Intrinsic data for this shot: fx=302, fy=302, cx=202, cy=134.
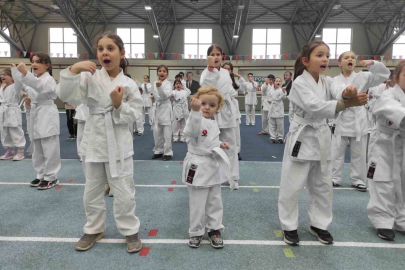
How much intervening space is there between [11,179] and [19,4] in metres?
16.5

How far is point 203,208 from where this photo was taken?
8.03 ft

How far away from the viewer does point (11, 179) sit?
176 inches

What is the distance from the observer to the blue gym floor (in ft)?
7.39

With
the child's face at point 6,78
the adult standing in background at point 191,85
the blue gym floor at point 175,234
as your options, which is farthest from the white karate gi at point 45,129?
the adult standing in background at point 191,85

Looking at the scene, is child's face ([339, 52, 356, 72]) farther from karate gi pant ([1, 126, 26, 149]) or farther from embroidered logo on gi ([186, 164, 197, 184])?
karate gi pant ([1, 126, 26, 149])

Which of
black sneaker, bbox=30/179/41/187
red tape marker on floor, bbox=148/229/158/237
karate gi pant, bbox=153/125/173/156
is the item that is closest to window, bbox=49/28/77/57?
karate gi pant, bbox=153/125/173/156

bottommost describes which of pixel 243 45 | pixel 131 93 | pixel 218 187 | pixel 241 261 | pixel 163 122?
pixel 241 261

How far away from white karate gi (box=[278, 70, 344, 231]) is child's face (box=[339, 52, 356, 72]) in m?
1.48

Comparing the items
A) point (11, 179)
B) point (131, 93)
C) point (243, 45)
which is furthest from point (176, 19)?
point (131, 93)

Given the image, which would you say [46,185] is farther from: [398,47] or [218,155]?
[398,47]

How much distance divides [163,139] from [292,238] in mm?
4043

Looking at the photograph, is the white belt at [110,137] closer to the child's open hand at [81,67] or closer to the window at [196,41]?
the child's open hand at [81,67]

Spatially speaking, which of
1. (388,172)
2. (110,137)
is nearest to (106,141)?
(110,137)

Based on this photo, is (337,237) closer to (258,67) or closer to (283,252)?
(283,252)
